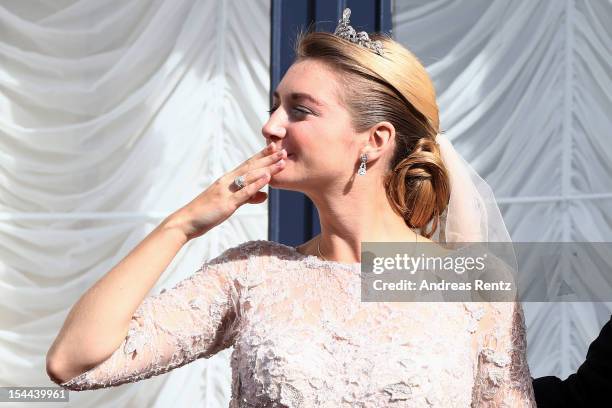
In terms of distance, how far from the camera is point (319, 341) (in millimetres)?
2182

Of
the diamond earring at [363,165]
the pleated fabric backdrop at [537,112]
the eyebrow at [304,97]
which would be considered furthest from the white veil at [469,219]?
the pleated fabric backdrop at [537,112]

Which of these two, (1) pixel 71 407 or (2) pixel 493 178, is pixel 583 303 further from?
(1) pixel 71 407

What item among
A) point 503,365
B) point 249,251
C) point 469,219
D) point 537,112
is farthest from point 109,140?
point 503,365

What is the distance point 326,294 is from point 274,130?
0.41 meters

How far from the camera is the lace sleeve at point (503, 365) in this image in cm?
222

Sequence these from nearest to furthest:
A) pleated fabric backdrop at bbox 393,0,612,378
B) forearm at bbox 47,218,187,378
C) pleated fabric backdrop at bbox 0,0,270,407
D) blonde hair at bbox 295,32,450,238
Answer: forearm at bbox 47,218,187,378, blonde hair at bbox 295,32,450,238, pleated fabric backdrop at bbox 393,0,612,378, pleated fabric backdrop at bbox 0,0,270,407

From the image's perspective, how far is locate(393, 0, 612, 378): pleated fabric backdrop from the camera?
3363mm

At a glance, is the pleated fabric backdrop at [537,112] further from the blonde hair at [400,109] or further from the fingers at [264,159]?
the fingers at [264,159]

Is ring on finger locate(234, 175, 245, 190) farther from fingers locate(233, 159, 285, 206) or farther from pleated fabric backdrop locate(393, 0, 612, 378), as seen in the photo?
pleated fabric backdrop locate(393, 0, 612, 378)

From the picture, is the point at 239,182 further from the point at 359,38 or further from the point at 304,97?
the point at 359,38

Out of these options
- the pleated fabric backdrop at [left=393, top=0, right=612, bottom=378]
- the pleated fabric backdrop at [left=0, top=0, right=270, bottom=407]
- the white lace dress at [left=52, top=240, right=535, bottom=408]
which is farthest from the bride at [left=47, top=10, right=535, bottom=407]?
the pleated fabric backdrop at [left=0, top=0, right=270, bottom=407]

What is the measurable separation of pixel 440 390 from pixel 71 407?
2412 mm

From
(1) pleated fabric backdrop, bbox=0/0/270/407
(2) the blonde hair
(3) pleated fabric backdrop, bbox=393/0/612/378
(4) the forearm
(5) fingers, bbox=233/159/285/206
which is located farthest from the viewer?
(1) pleated fabric backdrop, bbox=0/0/270/407

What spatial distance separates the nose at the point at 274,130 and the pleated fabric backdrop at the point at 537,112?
143 cm
